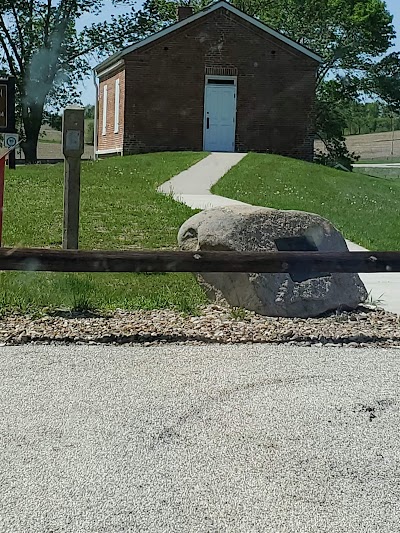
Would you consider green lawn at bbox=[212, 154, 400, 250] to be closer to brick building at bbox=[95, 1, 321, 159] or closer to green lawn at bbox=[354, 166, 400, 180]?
brick building at bbox=[95, 1, 321, 159]

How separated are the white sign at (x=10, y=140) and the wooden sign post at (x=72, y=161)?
0.72 metres

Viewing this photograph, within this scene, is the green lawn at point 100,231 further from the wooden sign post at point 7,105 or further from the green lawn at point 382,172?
the green lawn at point 382,172

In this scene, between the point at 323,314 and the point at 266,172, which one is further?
the point at 266,172

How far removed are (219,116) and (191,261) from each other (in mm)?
22760

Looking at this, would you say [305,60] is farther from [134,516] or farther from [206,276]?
[134,516]

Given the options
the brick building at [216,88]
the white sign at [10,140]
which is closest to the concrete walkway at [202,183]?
the brick building at [216,88]

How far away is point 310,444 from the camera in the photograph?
4797 mm

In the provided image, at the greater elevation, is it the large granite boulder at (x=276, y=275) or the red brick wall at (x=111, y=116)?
the red brick wall at (x=111, y=116)

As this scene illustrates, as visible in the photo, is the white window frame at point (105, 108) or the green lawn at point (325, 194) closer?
the green lawn at point (325, 194)

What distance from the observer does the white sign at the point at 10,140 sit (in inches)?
336

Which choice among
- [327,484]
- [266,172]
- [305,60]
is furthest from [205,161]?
[327,484]

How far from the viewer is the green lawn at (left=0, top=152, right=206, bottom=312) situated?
27.2ft

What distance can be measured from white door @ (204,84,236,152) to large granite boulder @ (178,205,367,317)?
833 inches

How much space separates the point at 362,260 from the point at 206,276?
5.76 feet
